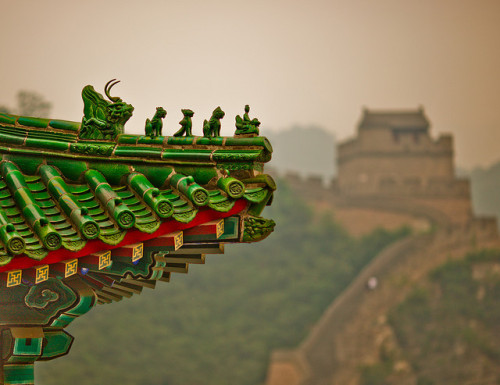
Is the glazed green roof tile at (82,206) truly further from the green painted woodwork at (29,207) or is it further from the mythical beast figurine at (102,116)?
the mythical beast figurine at (102,116)

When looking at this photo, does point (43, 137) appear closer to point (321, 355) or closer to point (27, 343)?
point (27, 343)

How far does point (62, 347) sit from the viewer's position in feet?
14.2

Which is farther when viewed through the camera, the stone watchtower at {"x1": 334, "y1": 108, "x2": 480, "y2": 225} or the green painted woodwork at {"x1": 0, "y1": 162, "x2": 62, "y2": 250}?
the stone watchtower at {"x1": 334, "y1": 108, "x2": 480, "y2": 225}

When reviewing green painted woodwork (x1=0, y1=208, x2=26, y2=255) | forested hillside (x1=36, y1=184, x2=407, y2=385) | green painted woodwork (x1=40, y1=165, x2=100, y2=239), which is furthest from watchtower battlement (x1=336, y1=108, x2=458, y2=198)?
green painted woodwork (x1=0, y1=208, x2=26, y2=255)

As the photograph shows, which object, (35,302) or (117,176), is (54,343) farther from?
(117,176)

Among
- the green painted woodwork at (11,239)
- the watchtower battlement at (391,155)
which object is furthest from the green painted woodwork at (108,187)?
the watchtower battlement at (391,155)

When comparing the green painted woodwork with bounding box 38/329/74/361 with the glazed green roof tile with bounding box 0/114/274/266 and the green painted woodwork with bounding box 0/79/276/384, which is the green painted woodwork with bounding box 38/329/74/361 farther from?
the glazed green roof tile with bounding box 0/114/274/266

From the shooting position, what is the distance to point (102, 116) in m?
4.21

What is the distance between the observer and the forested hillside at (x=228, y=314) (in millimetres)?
40094

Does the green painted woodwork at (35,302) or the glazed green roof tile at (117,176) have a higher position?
the glazed green roof tile at (117,176)

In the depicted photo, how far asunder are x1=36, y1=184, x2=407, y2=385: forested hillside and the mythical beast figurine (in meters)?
34.2

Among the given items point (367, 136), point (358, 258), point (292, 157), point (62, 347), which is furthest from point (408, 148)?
point (62, 347)

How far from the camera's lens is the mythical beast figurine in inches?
163

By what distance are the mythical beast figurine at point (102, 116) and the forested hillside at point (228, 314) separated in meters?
34.2
